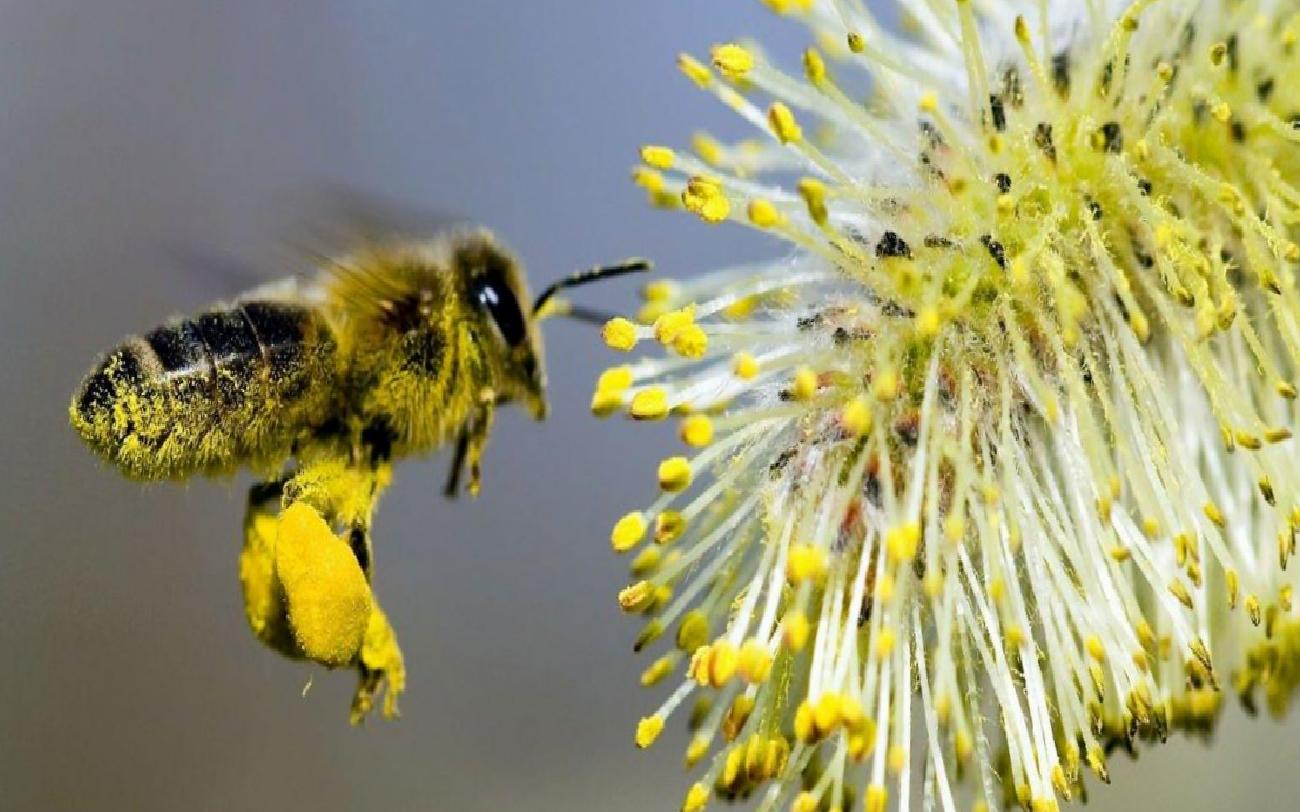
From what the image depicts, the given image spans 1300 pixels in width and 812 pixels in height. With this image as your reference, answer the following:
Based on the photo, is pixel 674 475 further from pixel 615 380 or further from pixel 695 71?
pixel 695 71

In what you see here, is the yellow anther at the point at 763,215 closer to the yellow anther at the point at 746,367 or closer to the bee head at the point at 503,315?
Result: the yellow anther at the point at 746,367

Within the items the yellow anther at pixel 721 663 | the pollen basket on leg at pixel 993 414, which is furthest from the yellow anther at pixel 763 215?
the yellow anther at pixel 721 663

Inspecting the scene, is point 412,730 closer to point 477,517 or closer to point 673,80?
point 477,517

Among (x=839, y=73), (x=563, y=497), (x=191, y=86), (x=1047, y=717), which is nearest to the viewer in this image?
(x=1047, y=717)

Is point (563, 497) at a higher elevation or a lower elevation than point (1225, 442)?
higher

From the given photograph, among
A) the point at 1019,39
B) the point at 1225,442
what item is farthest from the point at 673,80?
the point at 1225,442

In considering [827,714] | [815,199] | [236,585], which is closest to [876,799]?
[827,714]
